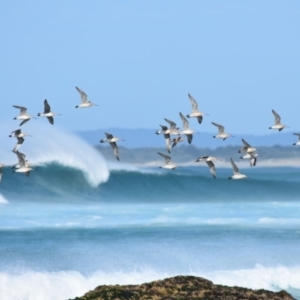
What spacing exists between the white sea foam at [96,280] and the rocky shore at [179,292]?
5.62 meters

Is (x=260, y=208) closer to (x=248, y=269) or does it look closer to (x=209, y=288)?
(x=248, y=269)

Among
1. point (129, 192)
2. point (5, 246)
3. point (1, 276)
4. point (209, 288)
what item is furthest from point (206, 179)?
point (209, 288)

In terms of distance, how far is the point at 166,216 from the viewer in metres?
42.9

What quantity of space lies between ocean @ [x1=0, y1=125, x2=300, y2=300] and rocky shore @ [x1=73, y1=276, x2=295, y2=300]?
576 centimetres

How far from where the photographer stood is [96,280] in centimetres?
2684

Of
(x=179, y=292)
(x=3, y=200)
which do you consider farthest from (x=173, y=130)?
(x=3, y=200)

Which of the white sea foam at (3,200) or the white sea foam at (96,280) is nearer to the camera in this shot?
the white sea foam at (96,280)

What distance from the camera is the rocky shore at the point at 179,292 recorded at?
1830 cm

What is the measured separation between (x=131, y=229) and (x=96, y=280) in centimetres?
1103

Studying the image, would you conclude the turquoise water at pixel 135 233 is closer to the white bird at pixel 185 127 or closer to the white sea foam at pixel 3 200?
the white sea foam at pixel 3 200

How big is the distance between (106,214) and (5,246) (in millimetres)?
10748

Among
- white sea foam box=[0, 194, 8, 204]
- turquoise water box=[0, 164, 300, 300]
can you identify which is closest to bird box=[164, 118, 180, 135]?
turquoise water box=[0, 164, 300, 300]

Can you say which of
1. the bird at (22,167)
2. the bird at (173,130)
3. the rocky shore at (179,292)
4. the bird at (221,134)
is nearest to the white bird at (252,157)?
the bird at (221,134)

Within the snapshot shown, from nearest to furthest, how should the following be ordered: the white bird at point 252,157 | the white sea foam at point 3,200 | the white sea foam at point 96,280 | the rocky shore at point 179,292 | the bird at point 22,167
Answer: the rocky shore at point 179,292 → the white sea foam at point 96,280 → the bird at point 22,167 → the white bird at point 252,157 → the white sea foam at point 3,200
